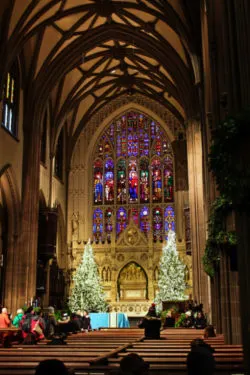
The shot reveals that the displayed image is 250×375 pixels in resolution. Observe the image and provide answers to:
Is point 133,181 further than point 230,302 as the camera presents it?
Yes

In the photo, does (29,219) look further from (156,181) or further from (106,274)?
(156,181)

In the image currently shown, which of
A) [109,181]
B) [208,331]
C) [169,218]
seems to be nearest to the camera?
[208,331]

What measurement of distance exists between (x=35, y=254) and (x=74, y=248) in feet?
26.4

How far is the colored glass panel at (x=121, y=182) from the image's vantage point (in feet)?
105

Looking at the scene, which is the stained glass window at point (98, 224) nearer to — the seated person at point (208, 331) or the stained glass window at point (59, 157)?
the stained glass window at point (59, 157)

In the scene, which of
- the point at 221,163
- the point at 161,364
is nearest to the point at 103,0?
the point at 221,163

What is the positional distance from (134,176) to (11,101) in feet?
38.4

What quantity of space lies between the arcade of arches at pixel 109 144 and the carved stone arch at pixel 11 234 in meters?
0.05

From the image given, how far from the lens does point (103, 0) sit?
A: 74.9ft

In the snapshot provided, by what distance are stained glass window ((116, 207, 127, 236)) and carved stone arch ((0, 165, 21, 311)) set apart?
31.9ft

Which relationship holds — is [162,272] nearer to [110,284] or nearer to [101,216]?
[110,284]

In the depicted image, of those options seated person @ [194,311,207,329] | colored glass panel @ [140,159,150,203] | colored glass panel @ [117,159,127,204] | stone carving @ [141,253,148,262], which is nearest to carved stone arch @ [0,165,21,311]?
seated person @ [194,311,207,329]

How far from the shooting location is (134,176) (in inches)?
1271

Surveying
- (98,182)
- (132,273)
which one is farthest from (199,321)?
(98,182)
